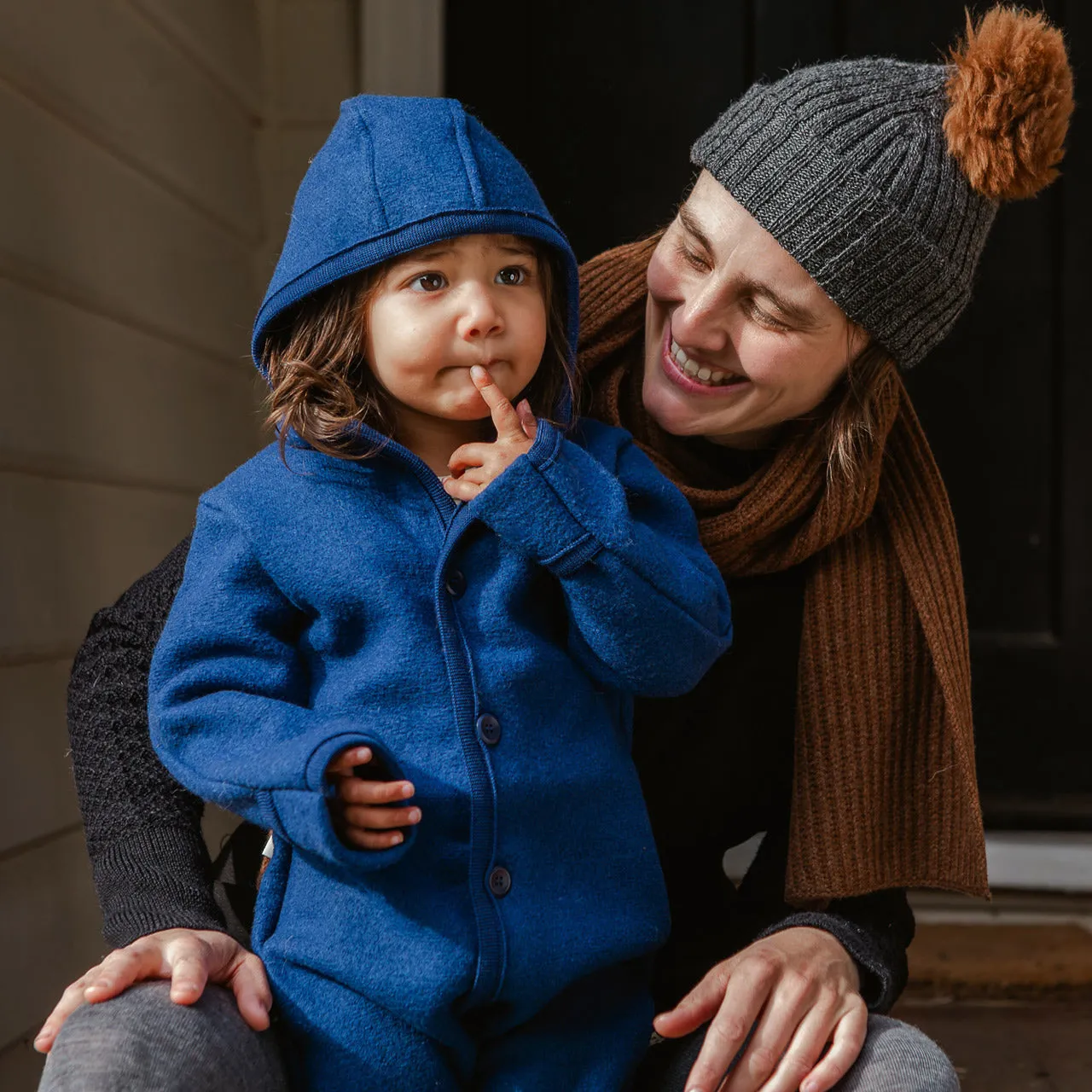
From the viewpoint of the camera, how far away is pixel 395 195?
1043 mm

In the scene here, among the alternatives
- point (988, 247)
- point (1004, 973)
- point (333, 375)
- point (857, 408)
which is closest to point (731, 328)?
point (857, 408)

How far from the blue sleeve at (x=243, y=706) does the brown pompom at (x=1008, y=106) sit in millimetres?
796

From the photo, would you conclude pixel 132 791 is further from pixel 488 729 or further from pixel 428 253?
pixel 428 253

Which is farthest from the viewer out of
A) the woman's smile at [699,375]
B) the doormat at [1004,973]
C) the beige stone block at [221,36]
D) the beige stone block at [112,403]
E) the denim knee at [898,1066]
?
the doormat at [1004,973]

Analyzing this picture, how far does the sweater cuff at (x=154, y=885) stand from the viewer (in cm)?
105

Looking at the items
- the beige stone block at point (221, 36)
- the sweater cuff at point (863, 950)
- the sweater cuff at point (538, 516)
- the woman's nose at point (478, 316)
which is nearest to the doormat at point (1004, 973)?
the sweater cuff at point (863, 950)

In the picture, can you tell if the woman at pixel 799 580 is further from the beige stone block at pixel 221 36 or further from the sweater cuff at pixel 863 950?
the beige stone block at pixel 221 36

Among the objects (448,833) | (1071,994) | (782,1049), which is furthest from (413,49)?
(1071,994)

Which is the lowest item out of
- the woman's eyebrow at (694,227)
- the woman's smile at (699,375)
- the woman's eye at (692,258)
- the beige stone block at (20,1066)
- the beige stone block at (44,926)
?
the beige stone block at (20,1066)

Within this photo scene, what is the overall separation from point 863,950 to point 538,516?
559 millimetres

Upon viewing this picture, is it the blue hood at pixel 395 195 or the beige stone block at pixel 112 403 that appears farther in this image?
the beige stone block at pixel 112 403

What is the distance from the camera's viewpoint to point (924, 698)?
134 cm

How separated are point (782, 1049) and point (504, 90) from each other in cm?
166

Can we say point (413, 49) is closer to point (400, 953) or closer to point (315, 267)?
point (315, 267)
